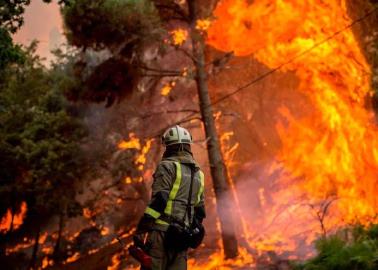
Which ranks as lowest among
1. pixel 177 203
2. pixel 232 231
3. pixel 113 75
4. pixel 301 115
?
pixel 232 231

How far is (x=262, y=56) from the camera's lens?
52.6ft

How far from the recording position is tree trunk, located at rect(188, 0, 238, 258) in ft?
42.9

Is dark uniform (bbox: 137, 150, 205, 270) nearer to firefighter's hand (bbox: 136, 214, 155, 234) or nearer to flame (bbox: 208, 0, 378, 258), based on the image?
firefighter's hand (bbox: 136, 214, 155, 234)

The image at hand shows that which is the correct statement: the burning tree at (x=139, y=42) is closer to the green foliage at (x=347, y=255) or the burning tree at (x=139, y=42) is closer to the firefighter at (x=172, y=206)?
the green foliage at (x=347, y=255)

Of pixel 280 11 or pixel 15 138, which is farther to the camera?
pixel 15 138

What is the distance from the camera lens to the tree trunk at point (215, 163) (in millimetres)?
13062

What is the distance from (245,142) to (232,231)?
30.1 feet

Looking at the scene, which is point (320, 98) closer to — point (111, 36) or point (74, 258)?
point (111, 36)

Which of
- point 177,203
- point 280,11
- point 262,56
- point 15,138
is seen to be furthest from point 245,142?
point 177,203

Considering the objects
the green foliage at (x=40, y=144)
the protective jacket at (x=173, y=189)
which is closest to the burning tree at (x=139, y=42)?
the green foliage at (x=40, y=144)

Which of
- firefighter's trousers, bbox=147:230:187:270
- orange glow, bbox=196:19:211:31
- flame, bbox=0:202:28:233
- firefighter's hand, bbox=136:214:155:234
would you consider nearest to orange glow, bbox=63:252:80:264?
flame, bbox=0:202:28:233

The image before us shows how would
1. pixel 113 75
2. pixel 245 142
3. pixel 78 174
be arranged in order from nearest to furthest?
pixel 113 75 → pixel 78 174 → pixel 245 142

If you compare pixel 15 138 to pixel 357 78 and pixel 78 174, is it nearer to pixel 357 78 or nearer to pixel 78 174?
pixel 78 174

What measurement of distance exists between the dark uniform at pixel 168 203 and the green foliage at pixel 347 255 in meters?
3.25
